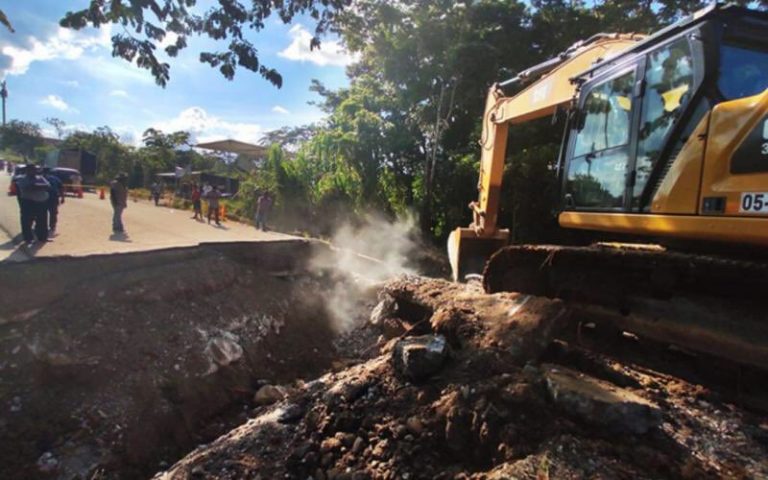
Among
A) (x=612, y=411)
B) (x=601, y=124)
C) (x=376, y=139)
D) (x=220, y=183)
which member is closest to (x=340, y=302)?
(x=601, y=124)

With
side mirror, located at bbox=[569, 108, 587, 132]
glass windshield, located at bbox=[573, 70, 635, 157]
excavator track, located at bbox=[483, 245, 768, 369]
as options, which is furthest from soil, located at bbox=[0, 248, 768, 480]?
side mirror, located at bbox=[569, 108, 587, 132]

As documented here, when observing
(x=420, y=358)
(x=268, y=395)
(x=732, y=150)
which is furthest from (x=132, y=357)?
(x=732, y=150)

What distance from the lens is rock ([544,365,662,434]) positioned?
8.99ft

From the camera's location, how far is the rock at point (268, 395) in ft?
18.5

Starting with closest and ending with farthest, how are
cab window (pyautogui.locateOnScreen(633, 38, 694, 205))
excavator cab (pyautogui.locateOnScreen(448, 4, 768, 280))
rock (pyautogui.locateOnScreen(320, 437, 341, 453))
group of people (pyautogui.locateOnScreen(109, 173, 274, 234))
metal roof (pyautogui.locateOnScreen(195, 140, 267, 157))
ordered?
excavator cab (pyautogui.locateOnScreen(448, 4, 768, 280)), rock (pyautogui.locateOnScreen(320, 437, 341, 453)), cab window (pyautogui.locateOnScreen(633, 38, 694, 205)), group of people (pyautogui.locateOnScreen(109, 173, 274, 234)), metal roof (pyautogui.locateOnScreen(195, 140, 267, 157))

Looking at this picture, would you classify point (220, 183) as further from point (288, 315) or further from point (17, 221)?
point (288, 315)

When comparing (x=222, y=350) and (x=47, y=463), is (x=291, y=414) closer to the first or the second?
(x=47, y=463)

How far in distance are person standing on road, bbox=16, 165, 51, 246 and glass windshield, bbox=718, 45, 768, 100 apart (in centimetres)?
871

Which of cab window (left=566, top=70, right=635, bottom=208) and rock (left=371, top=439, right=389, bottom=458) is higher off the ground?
cab window (left=566, top=70, right=635, bottom=208)

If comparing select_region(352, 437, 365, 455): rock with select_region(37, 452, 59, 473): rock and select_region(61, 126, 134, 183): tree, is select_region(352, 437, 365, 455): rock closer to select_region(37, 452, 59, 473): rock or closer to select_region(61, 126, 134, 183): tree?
select_region(37, 452, 59, 473): rock

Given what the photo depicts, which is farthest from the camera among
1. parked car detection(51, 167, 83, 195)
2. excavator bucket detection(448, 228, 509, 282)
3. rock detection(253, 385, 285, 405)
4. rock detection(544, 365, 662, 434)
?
parked car detection(51, 167, 83, 195)

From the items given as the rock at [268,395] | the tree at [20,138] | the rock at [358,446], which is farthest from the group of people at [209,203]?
the tree at [20,138]

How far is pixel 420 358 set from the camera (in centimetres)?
359

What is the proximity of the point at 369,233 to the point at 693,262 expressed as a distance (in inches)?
524
